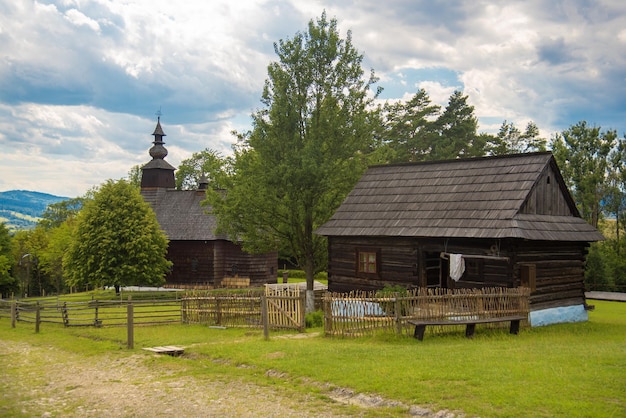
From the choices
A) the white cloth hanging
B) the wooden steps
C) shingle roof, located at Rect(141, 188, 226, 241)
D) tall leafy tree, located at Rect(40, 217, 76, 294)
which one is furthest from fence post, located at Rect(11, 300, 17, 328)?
tall leafy tree, located at Rect(40, 217, 76, 294)

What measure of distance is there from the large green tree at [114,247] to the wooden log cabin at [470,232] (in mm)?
15397

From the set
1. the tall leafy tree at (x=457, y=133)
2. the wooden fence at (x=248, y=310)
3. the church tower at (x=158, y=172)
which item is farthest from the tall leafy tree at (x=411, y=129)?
the wooden fence at (x=248, y=310)

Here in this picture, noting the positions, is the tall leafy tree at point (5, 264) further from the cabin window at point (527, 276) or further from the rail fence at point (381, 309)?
the cabin window at point (527, 276)

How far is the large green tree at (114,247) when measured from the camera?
1407 inches

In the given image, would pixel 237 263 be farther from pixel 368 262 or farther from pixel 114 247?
pixel 368 262

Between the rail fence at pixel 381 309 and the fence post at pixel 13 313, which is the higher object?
the rail fence at pixel 381 309

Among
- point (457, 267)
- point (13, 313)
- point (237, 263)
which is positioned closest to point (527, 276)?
point (457, 267)

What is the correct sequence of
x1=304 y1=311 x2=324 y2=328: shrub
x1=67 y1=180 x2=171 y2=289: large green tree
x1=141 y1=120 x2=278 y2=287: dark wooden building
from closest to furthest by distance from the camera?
x1=304 y1=311 x2=324 y2=328: shrub, x1=67 y1=180 x2=171 y2=289: large green tree, x1=141 y1=120 x2=278 y2=287: dark wooden building

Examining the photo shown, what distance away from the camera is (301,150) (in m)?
26.2

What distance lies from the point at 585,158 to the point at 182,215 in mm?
34507

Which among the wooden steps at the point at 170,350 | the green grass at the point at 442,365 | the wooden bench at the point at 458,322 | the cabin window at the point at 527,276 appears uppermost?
the cabin window at the point at 527,276

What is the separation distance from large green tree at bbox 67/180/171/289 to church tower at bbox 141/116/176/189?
1382 centimetres

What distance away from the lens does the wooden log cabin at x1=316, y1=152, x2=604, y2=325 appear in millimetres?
20406

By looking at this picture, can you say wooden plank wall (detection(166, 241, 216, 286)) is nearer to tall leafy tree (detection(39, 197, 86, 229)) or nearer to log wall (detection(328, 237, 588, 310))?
log wall (detection(328, 237, 588, 310))
